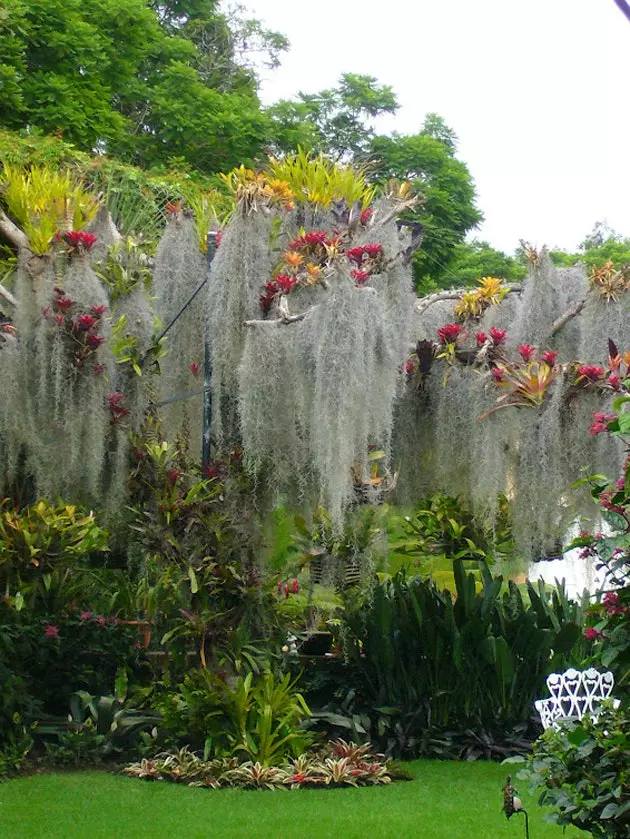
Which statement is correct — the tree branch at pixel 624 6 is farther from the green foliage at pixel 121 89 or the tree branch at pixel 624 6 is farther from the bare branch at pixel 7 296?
the green foliage at pixel 121 89

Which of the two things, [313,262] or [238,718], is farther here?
[238,718]

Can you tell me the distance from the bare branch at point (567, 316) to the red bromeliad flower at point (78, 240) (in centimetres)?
294

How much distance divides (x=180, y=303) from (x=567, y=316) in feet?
8.00

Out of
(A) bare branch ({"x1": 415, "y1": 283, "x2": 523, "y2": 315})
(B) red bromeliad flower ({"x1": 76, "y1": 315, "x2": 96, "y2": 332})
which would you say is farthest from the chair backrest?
(B) red bromeliad flower ({"x1": 76, "y1": 315, "x2": 96, "y2": 332})

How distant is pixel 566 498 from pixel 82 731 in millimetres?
3402

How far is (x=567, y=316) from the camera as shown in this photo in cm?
724

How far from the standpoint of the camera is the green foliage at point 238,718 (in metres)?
6.95

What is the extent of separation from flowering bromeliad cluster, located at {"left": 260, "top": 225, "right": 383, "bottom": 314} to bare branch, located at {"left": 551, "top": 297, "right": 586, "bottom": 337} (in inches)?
53.9

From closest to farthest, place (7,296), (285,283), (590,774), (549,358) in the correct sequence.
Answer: (590,774) < (285,283) < (549,358) < (7,296)

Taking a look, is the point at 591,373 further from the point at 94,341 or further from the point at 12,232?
the point at 12,232

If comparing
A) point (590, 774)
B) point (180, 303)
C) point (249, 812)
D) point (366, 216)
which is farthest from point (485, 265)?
point (590, 774)

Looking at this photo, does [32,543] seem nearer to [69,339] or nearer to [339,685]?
[69,339]

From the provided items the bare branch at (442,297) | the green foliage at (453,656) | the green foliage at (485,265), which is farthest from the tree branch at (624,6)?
the green foliage at (485,265)

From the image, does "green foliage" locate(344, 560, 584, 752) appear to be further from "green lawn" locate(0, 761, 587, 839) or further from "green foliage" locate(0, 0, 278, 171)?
"green foliage" locate(0, 0, 278, 171)
